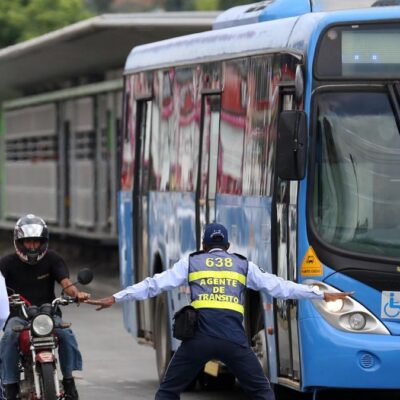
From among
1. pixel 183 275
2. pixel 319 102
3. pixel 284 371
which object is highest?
pixel 319 102

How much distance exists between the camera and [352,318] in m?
12.3

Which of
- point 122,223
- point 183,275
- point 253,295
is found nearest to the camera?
point 183,275

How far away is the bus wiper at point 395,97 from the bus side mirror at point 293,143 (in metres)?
0.73

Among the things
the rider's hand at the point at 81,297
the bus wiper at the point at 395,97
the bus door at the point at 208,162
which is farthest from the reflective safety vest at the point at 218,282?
the bus door at the point at 208,162

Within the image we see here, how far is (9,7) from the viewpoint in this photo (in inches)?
2152

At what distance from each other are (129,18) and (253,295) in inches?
511

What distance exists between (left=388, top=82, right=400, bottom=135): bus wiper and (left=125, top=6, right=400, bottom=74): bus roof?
507mm

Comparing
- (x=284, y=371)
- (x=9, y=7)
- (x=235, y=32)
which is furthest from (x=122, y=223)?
(x=9, y=7)

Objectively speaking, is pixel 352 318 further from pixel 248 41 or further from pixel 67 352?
pixel 248 41

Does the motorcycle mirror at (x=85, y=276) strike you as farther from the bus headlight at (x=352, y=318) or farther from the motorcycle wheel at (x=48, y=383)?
the bus headlight at (x=352, y=318)

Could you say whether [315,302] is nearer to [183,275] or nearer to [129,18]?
[183,275]

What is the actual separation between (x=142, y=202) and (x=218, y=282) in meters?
6.40

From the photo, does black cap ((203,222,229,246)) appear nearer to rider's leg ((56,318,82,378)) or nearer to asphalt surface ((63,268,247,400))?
rider's leg ((56,318,82,378))

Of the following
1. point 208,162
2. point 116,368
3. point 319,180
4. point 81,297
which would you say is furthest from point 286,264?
point 116,368
